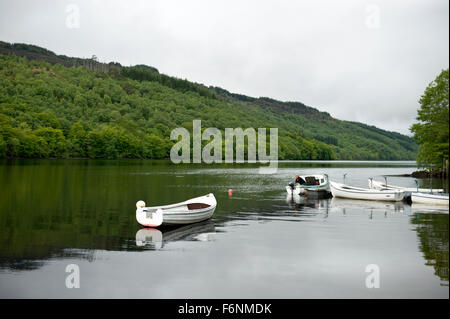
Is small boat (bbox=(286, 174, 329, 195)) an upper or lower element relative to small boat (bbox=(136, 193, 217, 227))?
upper

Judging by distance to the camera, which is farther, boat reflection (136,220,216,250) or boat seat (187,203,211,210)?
boat seat (187,203,211,210)

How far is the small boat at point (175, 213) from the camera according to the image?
25267mm

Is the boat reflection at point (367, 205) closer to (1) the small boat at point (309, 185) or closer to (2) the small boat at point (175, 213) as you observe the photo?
(1) the small boat at point (309, 185)

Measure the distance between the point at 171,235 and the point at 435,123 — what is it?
68.0 m

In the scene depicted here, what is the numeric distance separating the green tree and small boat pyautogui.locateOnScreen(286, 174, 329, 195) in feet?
118

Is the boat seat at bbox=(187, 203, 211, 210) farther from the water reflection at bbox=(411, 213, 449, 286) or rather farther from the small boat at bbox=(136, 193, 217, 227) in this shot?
the water reflection at bbox=(411, 213, 449, 286)

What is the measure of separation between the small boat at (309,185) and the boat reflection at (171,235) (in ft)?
72.2

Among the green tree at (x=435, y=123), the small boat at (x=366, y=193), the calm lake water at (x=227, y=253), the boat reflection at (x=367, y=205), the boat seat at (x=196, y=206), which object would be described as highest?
the green tree at (x=435, y=123)

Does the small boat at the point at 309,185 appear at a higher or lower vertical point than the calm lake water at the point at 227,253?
higher

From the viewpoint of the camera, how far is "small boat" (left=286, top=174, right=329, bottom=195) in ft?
158

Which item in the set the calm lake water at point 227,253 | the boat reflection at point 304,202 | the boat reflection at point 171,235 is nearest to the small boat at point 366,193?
the boat reflection at point 304,202

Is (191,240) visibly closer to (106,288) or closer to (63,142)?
(106,288)

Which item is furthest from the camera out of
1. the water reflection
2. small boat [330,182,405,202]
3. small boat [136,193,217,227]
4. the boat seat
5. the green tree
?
the green tree

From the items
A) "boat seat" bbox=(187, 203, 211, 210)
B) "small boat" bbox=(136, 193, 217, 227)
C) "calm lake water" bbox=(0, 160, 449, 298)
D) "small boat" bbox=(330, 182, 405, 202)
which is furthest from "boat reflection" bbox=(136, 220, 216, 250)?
"small boat" bbox=(330, 182, 405, 202)
